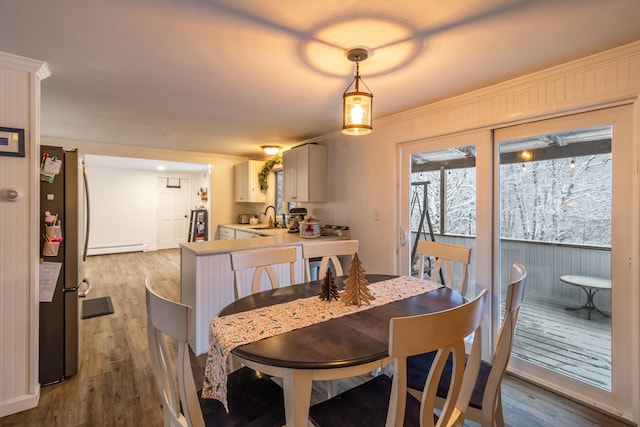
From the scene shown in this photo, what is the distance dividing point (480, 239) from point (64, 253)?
131 inches

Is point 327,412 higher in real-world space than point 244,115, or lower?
lower

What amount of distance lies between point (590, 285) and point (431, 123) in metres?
1.74

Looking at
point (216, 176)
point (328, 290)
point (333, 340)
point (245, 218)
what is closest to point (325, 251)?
point (328, 290)

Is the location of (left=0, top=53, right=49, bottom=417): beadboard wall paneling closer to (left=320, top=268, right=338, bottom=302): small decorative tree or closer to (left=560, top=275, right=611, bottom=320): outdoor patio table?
(left=320, top=268, right=338, bottom=302): small decorative tree

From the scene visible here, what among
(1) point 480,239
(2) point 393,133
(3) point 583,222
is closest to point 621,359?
(3) point 583,222

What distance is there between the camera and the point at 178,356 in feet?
3.02

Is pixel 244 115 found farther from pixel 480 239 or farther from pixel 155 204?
pixel 155 204

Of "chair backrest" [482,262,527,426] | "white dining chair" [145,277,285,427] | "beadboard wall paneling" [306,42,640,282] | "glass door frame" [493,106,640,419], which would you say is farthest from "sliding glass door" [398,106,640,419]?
"white dining chair" [145,277,285,427]

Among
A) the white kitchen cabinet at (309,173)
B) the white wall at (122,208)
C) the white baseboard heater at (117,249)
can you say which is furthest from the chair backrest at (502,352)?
the white wall at (122,208)

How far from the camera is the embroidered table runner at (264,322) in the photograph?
3.66 feet

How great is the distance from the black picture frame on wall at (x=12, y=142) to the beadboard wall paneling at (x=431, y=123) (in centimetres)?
293

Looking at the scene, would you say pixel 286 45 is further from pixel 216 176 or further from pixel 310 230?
pixel 216 176

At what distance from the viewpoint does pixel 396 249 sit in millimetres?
3188

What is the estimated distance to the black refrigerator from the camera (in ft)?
7.14
